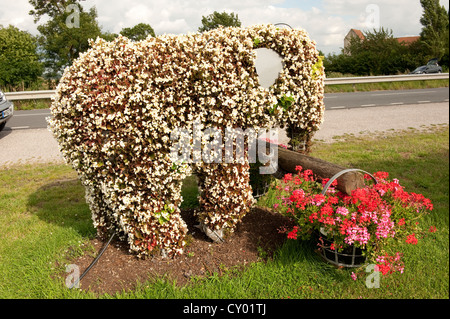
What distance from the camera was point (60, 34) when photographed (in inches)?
1017

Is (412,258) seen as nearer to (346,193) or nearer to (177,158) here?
(346,193)

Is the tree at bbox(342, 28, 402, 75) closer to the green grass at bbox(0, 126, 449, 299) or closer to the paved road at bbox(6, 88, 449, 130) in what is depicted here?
the paved road at bbox(6, 88, 449, 130)

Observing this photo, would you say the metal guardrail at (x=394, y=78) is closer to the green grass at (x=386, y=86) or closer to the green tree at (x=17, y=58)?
the green grass at (x=386, y=86)

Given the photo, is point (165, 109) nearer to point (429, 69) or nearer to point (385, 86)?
point (385, 86)

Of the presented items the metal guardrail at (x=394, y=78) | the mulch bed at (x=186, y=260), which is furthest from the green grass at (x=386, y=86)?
the mulch bed at (x=186, y=260)

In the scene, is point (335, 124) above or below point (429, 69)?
below

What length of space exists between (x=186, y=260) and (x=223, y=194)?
2.63 feet

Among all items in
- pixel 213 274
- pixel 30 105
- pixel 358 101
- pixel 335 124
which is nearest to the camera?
pixel 213 274

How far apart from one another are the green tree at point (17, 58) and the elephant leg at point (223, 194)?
17.2 meters

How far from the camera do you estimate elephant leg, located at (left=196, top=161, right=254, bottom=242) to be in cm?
357

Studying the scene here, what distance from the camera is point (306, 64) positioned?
Result: 366 centimetres

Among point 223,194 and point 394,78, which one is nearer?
point 223,194

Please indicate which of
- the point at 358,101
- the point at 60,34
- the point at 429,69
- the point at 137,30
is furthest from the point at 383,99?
the point at 137,30

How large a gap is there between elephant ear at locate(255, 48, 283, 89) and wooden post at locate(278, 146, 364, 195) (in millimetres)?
1161
